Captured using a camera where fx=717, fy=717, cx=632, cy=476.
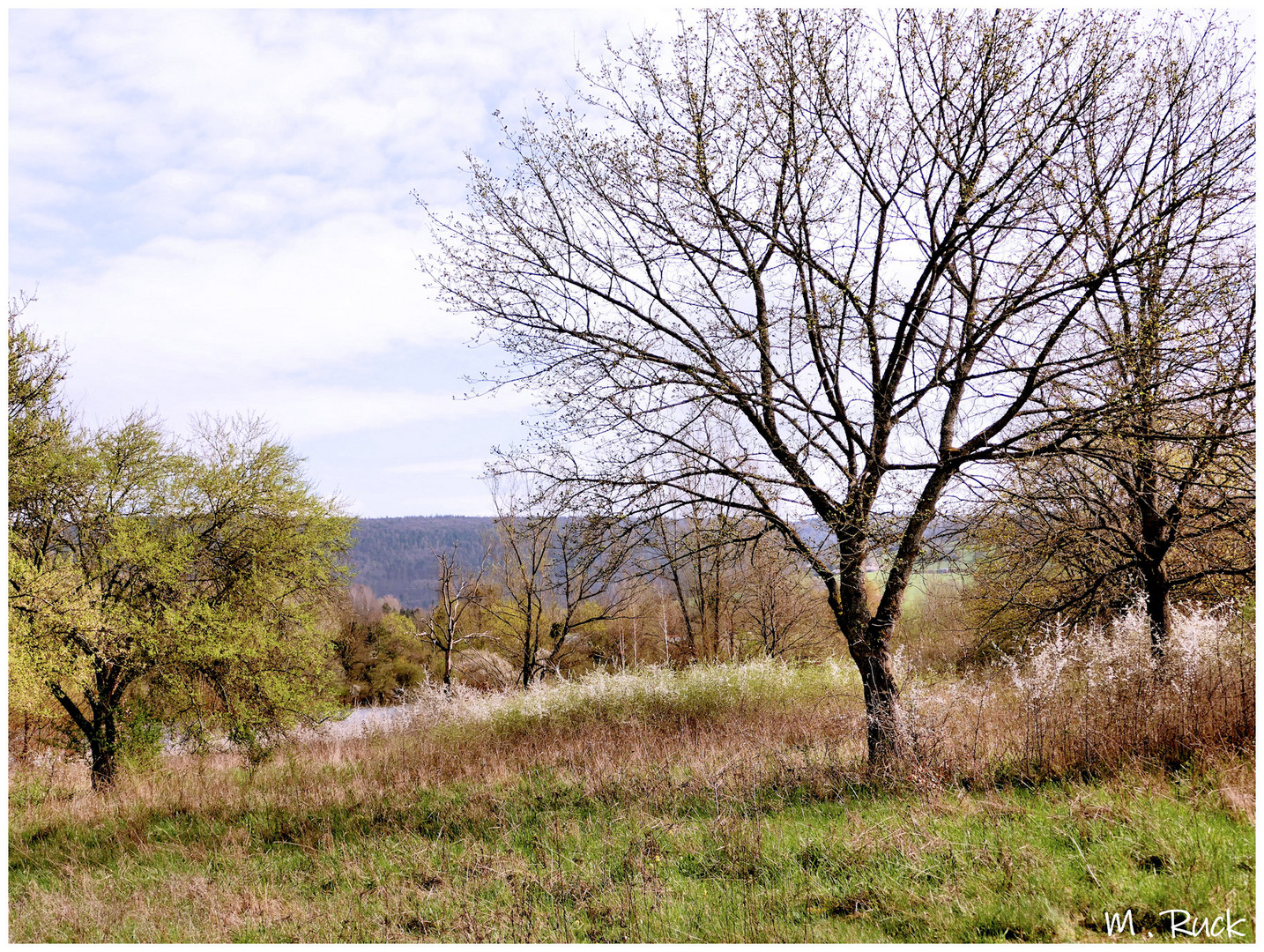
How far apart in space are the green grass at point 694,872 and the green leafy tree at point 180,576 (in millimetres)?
5472

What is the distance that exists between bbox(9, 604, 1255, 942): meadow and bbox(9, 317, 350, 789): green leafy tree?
286 centimetres

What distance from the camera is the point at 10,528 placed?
41.0 feet

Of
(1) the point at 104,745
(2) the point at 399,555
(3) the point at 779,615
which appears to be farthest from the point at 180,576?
(2) the point at 399,555

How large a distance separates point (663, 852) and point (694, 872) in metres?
0.45

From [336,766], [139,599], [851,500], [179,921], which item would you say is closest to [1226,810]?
[851,500]

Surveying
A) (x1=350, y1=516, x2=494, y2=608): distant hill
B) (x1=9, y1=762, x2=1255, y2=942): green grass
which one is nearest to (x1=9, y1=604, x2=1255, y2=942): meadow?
(x1=9, y1=762, x2=1255, y2=942): green grass

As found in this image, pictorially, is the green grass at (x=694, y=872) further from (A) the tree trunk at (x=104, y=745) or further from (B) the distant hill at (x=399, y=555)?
Result: (B) the distant hill at (x=399, y=555)

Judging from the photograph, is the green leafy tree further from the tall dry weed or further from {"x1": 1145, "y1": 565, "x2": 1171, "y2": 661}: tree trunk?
{"x1": 1145, "y1": 565, "x2": 1171, "y2": 661}: tree trunk

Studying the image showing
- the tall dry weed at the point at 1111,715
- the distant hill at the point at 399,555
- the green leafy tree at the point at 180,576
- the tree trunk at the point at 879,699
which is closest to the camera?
the tall dry weed at the point at 1111,715

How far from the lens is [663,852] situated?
236 inches

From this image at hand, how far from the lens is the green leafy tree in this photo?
1291cm

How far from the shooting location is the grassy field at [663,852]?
459 centimetres

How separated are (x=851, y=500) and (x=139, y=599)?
13319 millimetres

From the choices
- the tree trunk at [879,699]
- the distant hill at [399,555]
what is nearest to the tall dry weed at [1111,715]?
the tree trunk at [879,699]
